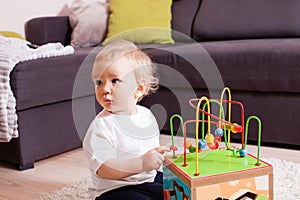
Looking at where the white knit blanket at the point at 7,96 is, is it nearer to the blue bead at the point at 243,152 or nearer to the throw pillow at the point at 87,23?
the throw pillow at the point at 87,23

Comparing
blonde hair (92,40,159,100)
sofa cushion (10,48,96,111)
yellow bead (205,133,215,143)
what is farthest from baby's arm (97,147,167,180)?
sofa cushion (10,48,96,111)

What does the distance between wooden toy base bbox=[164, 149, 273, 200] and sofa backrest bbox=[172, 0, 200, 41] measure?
1.67 meters

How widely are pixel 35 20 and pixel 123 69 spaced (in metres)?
1.78

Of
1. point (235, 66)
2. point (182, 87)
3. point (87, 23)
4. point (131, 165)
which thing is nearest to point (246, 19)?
point (235, 66)

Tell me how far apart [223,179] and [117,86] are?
384 millimetres

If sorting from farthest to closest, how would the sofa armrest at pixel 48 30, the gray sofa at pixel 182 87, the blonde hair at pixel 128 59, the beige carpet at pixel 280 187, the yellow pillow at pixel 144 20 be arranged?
1. the sofa armrest at pixel 48 30
2. the yellow pillow at pixel 144 20
3. the gray sofa at pixel 182 87
4. the beige carpet at pixel 280 187
5. the blonde hair at pixel 128 59

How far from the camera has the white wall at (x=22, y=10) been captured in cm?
280

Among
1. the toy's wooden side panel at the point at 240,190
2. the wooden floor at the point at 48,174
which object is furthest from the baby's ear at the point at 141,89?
the wooden floor at the point at 48,174

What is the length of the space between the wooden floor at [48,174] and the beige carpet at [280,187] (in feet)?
0.24

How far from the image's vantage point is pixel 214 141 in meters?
1.18

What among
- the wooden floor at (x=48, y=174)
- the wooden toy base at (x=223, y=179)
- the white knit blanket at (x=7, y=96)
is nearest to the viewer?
the wooden toy base at (x=223, y=179)

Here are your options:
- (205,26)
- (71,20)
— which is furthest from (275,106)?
(71,20)

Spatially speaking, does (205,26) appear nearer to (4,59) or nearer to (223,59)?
(223,59)

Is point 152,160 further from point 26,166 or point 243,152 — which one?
point 26,166
